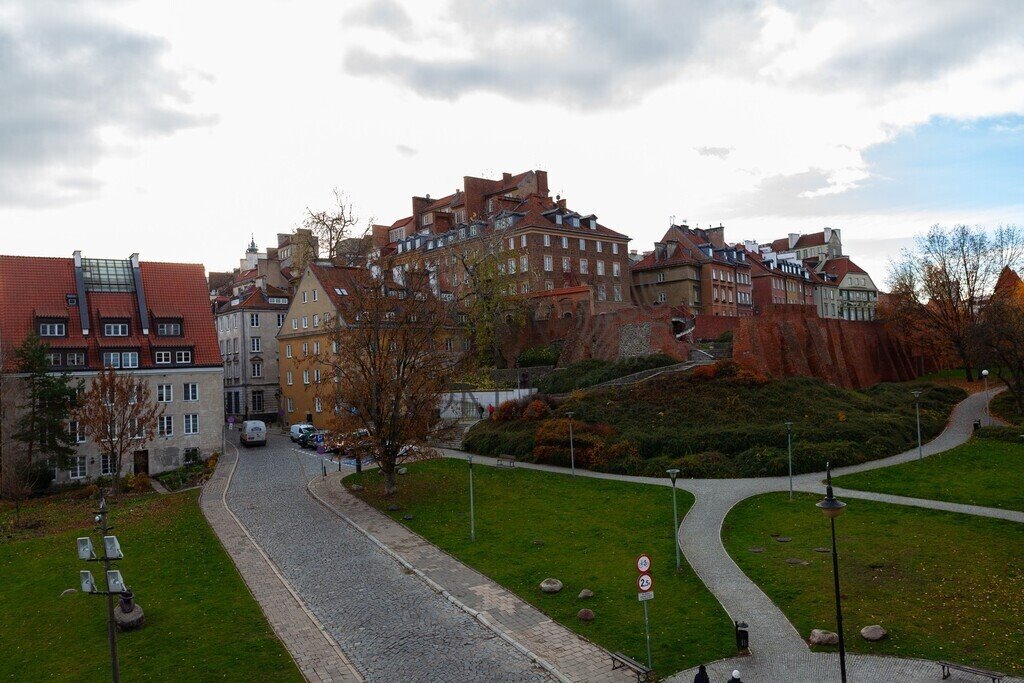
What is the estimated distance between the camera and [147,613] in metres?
17.1

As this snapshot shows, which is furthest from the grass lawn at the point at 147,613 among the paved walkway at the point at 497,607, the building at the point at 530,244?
the building at the point at 530,244

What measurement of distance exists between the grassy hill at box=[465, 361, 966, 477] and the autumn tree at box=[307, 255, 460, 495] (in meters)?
7.85

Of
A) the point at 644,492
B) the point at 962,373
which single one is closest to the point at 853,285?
the point at 962,373

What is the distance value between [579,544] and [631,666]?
7336mm

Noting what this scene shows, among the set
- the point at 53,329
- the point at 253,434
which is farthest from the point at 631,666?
the point at 53,329

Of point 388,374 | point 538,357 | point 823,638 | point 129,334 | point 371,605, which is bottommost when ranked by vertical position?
point 371,605

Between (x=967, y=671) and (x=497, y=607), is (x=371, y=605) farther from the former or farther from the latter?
(x=967, y=671)

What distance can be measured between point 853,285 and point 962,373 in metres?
35.5

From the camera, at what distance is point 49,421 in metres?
34.5

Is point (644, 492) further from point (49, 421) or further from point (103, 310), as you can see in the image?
point (103, 310)

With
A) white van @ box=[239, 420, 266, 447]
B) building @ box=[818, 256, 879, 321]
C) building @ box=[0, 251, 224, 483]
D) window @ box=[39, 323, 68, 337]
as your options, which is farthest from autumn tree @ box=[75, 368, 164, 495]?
building @ box=[818, 256, 879, 321]

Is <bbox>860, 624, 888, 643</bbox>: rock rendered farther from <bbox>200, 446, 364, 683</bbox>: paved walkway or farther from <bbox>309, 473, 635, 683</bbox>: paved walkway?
<bbox>200, 446, 364, 683</bbox>: paved walkway

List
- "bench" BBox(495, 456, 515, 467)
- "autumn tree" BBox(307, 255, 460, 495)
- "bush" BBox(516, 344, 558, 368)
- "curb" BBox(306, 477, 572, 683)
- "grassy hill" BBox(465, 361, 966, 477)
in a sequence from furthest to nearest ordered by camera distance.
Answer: "bush" BBox(516, 344, 558, 368) < "bench" BBox(495, 456, 515, 467) < "grassy hill" BBox(465, 361, 966, 477) < "autumn tree" BBox(307, 255, 460, 495) < "curb" BBox(306, 477, 572, 683)

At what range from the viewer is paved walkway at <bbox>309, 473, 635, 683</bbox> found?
45.4 ft
